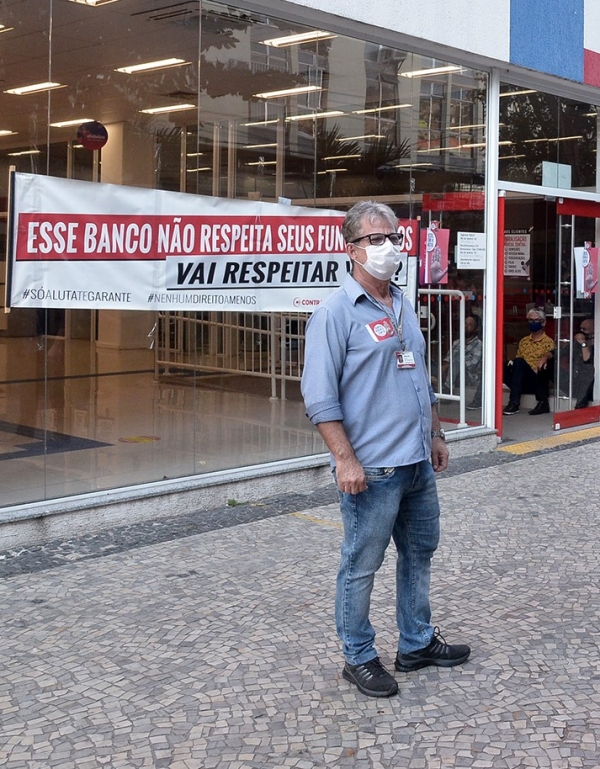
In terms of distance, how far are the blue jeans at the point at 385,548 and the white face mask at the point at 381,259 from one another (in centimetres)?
81

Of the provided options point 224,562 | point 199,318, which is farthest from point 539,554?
point 199,318

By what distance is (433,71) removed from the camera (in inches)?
364

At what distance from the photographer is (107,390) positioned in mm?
10742

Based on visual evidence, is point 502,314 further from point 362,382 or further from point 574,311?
point 362,382

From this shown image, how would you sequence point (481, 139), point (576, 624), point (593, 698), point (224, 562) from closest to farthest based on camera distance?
1. point (593, 698)
2. point (576, 624)
3. point (224, 562)
4. point (481, 139)

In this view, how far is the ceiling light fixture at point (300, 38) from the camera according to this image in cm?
800

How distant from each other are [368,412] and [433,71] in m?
5.88

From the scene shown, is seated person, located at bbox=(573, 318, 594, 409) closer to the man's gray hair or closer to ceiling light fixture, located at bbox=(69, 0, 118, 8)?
ceiling light fixture, located at bbox=(69, 0, 118, 8)

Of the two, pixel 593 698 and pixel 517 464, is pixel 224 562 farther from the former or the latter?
pixel 517 464

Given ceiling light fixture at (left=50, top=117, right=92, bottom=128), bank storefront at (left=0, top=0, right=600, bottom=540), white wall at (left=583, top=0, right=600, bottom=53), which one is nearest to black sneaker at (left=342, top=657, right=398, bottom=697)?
bank storefront at (left=0, top=0, right=600, bottom=540)

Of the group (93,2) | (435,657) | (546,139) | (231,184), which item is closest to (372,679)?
(435,657)

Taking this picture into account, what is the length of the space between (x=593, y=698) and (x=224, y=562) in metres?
2.50

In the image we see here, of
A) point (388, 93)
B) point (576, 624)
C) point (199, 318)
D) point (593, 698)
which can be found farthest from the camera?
point (388, 93)

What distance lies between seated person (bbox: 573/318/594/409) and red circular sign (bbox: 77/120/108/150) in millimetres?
5673
